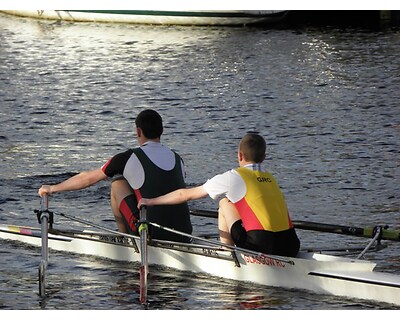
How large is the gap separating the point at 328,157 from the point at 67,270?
7.83 meters

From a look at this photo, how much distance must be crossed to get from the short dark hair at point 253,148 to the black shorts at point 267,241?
693mm

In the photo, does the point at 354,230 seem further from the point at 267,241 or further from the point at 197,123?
the point at 197,123

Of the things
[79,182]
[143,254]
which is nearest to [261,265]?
[143,254]

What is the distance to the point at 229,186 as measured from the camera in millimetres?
11719

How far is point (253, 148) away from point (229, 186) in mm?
432

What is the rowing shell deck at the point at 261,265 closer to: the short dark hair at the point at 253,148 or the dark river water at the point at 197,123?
the dark river water at the point at 197,123

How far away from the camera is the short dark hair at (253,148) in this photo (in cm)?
1161

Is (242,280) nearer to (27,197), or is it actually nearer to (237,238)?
(237,238)

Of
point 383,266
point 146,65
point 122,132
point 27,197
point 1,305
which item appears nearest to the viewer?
point 1,305

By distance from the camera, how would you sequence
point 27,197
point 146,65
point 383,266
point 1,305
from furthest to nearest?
point 146,65, point 27,197, point 383,266, point 1,305

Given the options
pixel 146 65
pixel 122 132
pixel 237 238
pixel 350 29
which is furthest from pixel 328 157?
pixel 350 29

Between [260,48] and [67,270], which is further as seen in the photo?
[260,48]

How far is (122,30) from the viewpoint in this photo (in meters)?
39.4

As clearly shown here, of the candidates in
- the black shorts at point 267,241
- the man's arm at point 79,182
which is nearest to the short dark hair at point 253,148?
the black shorts at point 267,241
